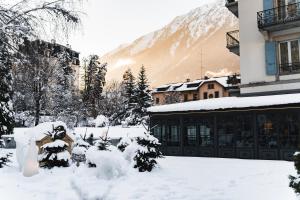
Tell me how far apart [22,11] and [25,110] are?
32337 millimetres

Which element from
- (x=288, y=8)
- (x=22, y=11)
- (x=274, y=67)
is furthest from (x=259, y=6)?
(x=22, y=11)

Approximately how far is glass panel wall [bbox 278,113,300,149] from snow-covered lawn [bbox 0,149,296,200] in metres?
3.73

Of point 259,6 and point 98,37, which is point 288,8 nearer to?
point 259,6

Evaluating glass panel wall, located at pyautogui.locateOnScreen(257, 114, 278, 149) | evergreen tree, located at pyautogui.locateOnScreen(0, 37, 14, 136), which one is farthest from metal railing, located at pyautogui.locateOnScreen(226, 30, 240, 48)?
evergreen tree, located at pyautogui.locateOnScreen(0, 37, 14, 136)

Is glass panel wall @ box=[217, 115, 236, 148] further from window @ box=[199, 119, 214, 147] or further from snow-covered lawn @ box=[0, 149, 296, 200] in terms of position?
snow-covered lawn @ box=[0, 149, 296, 200]

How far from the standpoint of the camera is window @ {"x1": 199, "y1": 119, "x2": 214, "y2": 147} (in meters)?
20.4

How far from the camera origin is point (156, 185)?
10672mm

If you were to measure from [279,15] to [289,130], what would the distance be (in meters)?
6.86

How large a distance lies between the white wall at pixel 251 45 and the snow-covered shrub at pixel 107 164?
1172 centimetres

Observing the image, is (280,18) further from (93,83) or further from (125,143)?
(93,83)

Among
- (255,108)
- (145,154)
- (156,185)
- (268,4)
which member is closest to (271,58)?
(268,4)

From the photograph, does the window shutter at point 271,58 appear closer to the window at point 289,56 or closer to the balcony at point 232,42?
the window at point 289,56

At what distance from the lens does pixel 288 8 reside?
19.9m

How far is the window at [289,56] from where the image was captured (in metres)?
19.5
